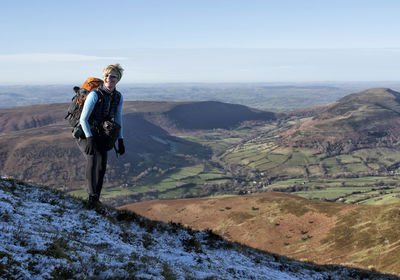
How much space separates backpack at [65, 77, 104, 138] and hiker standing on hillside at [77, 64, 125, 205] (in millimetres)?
341

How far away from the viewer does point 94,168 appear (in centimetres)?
1027

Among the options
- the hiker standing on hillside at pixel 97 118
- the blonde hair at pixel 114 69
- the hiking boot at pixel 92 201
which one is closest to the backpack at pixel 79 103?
the hiker standing on hillside at pixel 97 118

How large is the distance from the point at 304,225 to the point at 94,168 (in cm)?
5224

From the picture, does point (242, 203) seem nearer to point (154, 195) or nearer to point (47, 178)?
point (154, 195)

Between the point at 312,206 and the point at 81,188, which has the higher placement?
the point at 312,206

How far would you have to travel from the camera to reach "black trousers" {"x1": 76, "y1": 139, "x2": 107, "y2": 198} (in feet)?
33.3

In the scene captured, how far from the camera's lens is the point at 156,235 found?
36.7ft

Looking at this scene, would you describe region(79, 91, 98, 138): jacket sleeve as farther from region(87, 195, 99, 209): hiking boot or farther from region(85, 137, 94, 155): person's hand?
region(87, 195, 99, 209): hiking boot

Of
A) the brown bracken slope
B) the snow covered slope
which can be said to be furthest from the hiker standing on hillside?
the brown bracken slope

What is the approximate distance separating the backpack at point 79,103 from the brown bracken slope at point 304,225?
22.2 metres

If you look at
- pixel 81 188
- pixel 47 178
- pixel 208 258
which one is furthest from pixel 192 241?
pixel 47 178

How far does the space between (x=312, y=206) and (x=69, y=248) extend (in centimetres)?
6211

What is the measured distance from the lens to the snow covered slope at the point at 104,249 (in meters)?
5.55

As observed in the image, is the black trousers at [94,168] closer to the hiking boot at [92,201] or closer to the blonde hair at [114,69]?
the hiking boot at [92,201]
